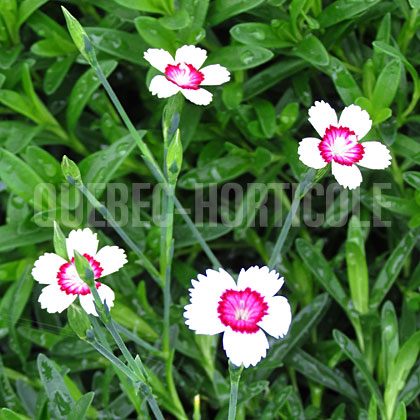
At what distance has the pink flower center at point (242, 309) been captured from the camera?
2.21ft

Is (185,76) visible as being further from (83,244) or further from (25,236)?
(25,236)

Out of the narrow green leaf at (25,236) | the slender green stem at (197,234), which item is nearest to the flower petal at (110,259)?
the slender green stem at (197,234)

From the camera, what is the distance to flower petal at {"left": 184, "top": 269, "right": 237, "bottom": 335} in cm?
66

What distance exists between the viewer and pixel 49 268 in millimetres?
775

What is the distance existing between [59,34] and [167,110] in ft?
1.42

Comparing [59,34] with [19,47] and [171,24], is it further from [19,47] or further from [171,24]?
[171,24]

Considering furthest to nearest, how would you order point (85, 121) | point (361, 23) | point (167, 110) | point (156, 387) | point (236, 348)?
1. point (85, 121)
2. point (361, 23)
3. point (156, 387)
4. point (167, 110)
5. point (236, 348)

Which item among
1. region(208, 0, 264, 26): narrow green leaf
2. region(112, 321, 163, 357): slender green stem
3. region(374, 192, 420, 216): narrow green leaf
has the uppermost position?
region(208, 0, 264, 26): narrow green leaf

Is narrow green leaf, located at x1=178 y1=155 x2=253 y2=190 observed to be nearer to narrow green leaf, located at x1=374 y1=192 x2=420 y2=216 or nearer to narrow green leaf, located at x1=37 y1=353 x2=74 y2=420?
narrow green leaf, located at x1=374 y1=192 x2=420 y2=216

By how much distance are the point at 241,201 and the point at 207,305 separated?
542 millimetres

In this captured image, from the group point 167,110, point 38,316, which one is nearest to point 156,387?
point 38,316

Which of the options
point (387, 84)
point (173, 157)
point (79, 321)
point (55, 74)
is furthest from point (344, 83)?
point (79, 321)

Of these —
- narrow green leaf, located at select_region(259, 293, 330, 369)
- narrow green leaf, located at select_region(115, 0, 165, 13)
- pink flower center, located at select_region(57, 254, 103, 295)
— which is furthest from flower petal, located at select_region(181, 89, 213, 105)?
narrow green leaf, located at select_region(259, 293, 330, 369)

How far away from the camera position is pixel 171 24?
3.45 feet
